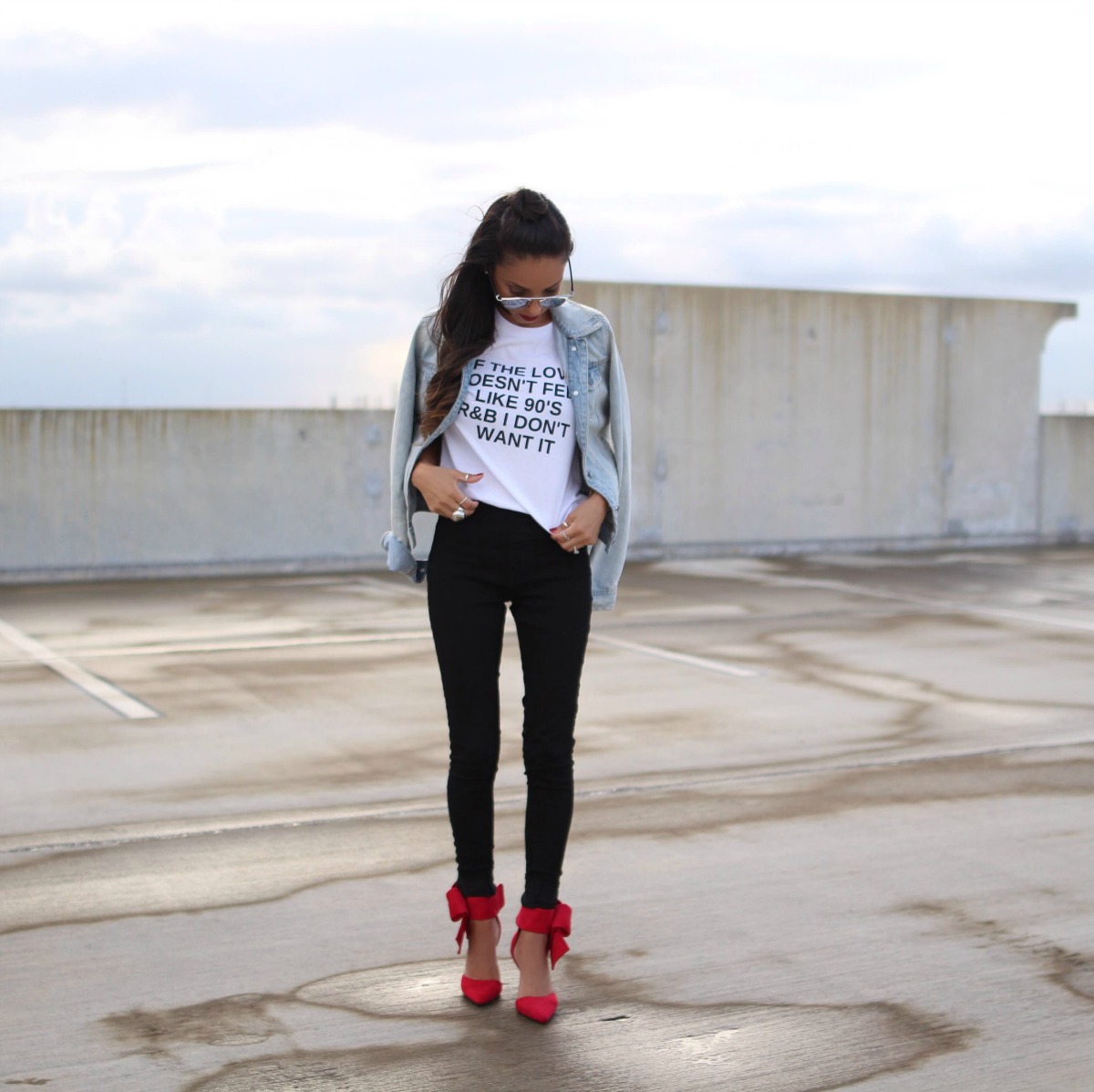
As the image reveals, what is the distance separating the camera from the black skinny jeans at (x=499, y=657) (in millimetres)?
3006

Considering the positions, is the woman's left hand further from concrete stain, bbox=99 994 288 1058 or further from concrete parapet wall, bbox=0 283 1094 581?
concrete parapet wall, bbox=0 283 1094 581

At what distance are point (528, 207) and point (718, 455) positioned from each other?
11.2 metres

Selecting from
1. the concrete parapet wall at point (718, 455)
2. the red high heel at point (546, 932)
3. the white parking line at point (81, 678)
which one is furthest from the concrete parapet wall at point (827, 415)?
the red high heel at point (546, 932)

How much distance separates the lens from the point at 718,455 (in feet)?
46.0

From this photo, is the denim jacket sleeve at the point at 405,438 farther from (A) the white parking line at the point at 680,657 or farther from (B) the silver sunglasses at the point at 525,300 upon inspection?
(A) the white parking line at the point at 680,657

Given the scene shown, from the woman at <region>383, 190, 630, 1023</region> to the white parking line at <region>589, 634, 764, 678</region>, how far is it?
4191mm

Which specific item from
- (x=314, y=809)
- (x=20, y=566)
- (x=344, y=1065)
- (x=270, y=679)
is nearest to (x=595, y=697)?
(x=270, y=679)

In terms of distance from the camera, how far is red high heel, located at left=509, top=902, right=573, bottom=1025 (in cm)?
299

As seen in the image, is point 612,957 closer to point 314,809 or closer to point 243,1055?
point 243,1055

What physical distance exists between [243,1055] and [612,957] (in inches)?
36.7

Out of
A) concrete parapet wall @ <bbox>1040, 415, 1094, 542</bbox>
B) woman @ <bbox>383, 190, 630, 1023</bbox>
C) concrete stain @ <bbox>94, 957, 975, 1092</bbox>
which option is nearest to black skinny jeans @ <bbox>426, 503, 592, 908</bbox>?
woman @ <bbox>383, 190, 630, 1023</bbox>

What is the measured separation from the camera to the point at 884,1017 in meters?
3.01

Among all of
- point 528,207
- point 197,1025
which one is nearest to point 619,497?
point 528,207

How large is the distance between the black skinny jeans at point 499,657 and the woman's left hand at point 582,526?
52mm
